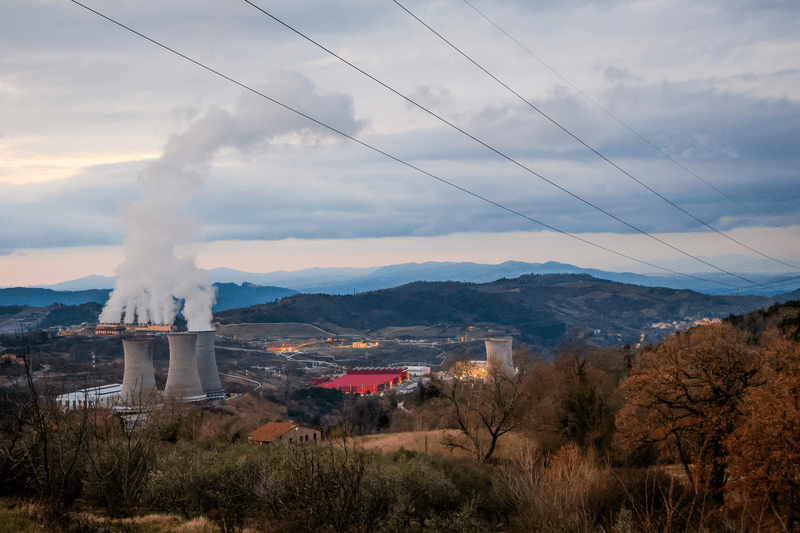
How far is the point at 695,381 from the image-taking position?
60.1 ft

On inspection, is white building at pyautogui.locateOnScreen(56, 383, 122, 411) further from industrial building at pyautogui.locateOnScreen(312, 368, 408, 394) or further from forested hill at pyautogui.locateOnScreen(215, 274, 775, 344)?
forested hill at pyautogui.locateOnScreen(215, 274, 775, 344)

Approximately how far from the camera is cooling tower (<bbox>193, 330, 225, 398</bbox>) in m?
43.5

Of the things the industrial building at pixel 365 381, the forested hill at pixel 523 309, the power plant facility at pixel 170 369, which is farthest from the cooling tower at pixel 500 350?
the forested hill at pixel 523 309

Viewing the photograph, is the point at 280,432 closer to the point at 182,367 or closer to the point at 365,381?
the point at 182,367

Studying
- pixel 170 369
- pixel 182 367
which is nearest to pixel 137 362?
pixel 170 369

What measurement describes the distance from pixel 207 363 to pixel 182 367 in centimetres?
715

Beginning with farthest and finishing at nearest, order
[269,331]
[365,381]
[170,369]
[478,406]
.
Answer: [269,331], [365,381], [170,369], [478,406]

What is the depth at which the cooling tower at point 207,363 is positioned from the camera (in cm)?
4350

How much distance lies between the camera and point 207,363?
146 feet

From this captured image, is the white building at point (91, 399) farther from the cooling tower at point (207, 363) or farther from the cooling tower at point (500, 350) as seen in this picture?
the cooling tower at point (500, 350)

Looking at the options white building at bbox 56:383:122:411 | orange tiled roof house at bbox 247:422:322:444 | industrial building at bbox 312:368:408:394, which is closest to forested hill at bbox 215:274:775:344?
industrial building at bbox 312:368:408:394

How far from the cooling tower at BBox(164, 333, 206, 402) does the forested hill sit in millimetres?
87455

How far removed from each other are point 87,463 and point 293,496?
6.63 meters

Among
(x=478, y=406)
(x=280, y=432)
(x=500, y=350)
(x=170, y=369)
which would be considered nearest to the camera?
(x=478, y=406)
